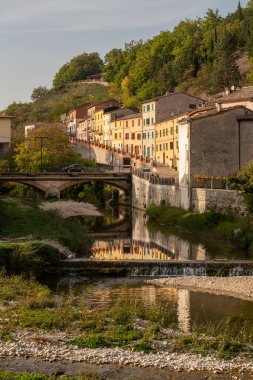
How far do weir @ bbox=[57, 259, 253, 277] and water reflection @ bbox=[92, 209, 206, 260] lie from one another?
332 cm

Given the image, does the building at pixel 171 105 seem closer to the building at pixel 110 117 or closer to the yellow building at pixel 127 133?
the yellow building at pixel 127 133

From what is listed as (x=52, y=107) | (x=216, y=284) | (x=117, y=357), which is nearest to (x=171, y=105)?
(x=216, y=284)

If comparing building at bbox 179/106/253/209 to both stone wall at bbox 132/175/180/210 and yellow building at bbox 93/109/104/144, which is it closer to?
stone wall at bbox 132/175/180/210

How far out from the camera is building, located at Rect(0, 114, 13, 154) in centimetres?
8672

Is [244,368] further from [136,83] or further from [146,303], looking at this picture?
[136,83]

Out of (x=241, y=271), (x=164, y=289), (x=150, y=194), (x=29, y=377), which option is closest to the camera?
(x=29, y=377)

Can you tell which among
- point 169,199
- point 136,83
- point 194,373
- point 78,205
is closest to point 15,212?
point 169,199

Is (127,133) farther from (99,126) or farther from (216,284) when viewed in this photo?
(216,284)

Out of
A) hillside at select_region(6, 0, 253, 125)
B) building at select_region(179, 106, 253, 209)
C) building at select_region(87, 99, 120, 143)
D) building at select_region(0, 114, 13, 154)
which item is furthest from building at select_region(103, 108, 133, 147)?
building at select_region(179, 106, 253, 209)

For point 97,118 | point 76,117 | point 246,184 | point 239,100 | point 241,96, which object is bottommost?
point 246,184

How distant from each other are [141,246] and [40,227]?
23.0 feet

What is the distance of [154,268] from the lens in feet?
112

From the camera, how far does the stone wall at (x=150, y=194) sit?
59062 mm

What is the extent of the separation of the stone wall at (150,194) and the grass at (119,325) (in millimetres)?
32706
